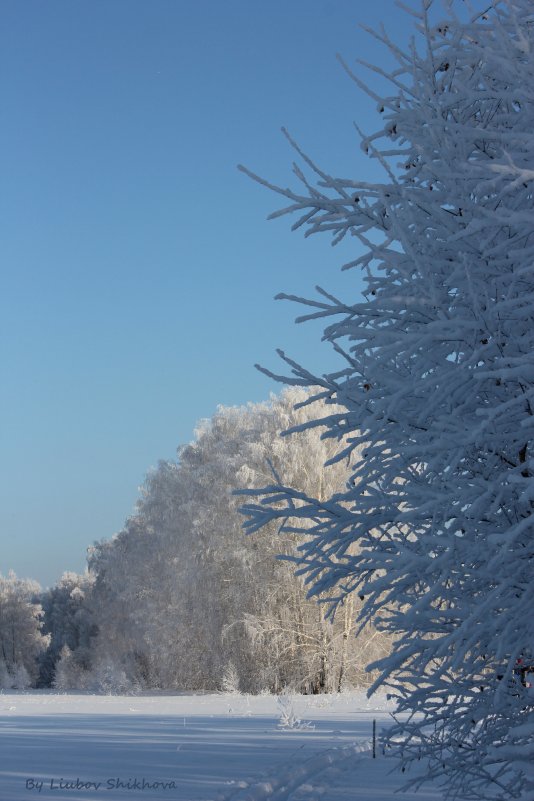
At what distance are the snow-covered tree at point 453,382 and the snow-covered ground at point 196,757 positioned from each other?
4.24ft

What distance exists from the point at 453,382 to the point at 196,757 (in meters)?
7.49

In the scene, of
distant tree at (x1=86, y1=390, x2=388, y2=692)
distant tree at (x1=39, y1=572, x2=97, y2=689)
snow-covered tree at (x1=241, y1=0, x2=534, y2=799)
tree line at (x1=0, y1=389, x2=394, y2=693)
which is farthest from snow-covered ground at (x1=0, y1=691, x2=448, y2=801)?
distant tree at (x1=39, y1=572, x2=97, y2=689)

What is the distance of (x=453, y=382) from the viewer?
146 inches

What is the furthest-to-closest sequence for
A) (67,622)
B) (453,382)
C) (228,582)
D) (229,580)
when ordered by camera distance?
(67,622)
(228,582)
(229,580)
(453,382)

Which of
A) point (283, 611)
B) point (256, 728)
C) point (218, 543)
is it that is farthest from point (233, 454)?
point (256, 728)

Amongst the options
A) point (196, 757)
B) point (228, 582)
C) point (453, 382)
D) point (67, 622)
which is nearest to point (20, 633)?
point (67, 622)

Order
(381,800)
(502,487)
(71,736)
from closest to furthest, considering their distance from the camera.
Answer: (502,487) < (381,800) < (71,736)

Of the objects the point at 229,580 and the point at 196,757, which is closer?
→ the point at 196,757

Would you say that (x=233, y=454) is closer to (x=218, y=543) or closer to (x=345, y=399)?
(x=218, y=543)

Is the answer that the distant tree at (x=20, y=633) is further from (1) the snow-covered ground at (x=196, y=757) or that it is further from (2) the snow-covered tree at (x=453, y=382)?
(2) the snow-covered tree at (x=453, y=382)

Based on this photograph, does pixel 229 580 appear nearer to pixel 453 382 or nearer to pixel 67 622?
pixel 453 382

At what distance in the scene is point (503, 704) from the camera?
440 cm

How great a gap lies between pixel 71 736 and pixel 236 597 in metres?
14.8

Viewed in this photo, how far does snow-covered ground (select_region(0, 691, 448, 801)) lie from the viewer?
297 inches
